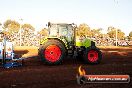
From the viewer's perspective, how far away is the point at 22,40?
40.0m

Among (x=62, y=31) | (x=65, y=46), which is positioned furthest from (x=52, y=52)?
(x=62, y=31)

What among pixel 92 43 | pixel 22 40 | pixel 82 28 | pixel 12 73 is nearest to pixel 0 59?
pixel 12 73

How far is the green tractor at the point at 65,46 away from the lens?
13.8 m

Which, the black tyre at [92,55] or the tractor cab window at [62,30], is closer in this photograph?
the black tyre at [92,55]

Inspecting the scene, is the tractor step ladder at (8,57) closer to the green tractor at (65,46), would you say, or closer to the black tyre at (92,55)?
the green tractor at (65,46)

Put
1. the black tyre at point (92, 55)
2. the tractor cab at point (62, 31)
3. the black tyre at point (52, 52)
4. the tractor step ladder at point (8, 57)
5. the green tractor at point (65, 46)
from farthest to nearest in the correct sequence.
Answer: the tractor cab at point (62, 31)
the black tyre at point (92, 55)
the green tractor at point (65, 46)
the black tyre at point (52, 52)
the tractor step ladder at point (8, 57)

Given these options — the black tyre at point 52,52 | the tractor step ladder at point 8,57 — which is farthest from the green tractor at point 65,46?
the tractor step ladder at point 8,57

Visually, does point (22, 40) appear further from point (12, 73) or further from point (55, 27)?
point (12, 73)

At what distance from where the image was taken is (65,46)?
46.9 feet

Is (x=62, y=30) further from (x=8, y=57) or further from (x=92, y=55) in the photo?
(x=8, y=57)

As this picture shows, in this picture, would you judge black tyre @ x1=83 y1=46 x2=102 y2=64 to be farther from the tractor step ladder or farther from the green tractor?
the tractor step ladder

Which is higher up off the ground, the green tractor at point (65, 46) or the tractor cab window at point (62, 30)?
the tractor cab window at point (62, 30)

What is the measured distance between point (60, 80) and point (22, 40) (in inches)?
1225

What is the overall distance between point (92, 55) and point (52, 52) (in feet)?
7.87
